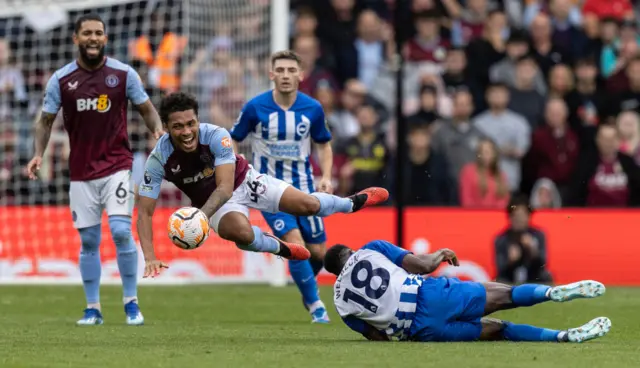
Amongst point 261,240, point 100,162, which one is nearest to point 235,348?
point 261,240

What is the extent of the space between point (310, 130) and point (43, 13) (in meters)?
6.67

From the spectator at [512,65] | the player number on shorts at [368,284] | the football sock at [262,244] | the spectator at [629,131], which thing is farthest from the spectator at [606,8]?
the player number on shorts at [368,284]

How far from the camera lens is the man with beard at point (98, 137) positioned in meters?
11.3

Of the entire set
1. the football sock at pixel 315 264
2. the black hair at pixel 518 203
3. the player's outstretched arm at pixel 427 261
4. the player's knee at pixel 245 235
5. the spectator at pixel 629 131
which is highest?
the spectator at pixel 629 131

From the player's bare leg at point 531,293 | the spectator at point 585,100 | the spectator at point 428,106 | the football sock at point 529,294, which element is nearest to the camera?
the player's bare leg at point 531,293

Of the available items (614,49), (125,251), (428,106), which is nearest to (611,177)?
(614,49)

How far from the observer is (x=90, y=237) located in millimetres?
11547

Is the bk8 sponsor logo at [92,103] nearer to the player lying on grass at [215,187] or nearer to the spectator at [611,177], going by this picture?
the player lying on grass at [215,187]

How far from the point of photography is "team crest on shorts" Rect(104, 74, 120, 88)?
11.4 meters

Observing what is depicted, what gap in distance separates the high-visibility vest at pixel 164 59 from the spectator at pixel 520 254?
4919 mm

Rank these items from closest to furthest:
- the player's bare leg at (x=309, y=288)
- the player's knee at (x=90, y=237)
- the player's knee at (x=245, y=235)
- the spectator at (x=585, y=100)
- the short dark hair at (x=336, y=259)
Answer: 1. the short dark hair at (x=336, y=259)
2. the player's knee at (x=245, y=235)
3. the player's knee at (x=90, y=237)
4. the player's bare leg at (x=309, y=288)
5. the spectator at (x=585, y=100)

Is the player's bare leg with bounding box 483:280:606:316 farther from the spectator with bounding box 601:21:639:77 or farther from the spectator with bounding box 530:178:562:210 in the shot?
the spectator with bounding box 601:21:639:77

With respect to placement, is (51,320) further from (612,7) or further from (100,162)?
(612,7)

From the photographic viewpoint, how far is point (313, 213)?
10281 millimetres
